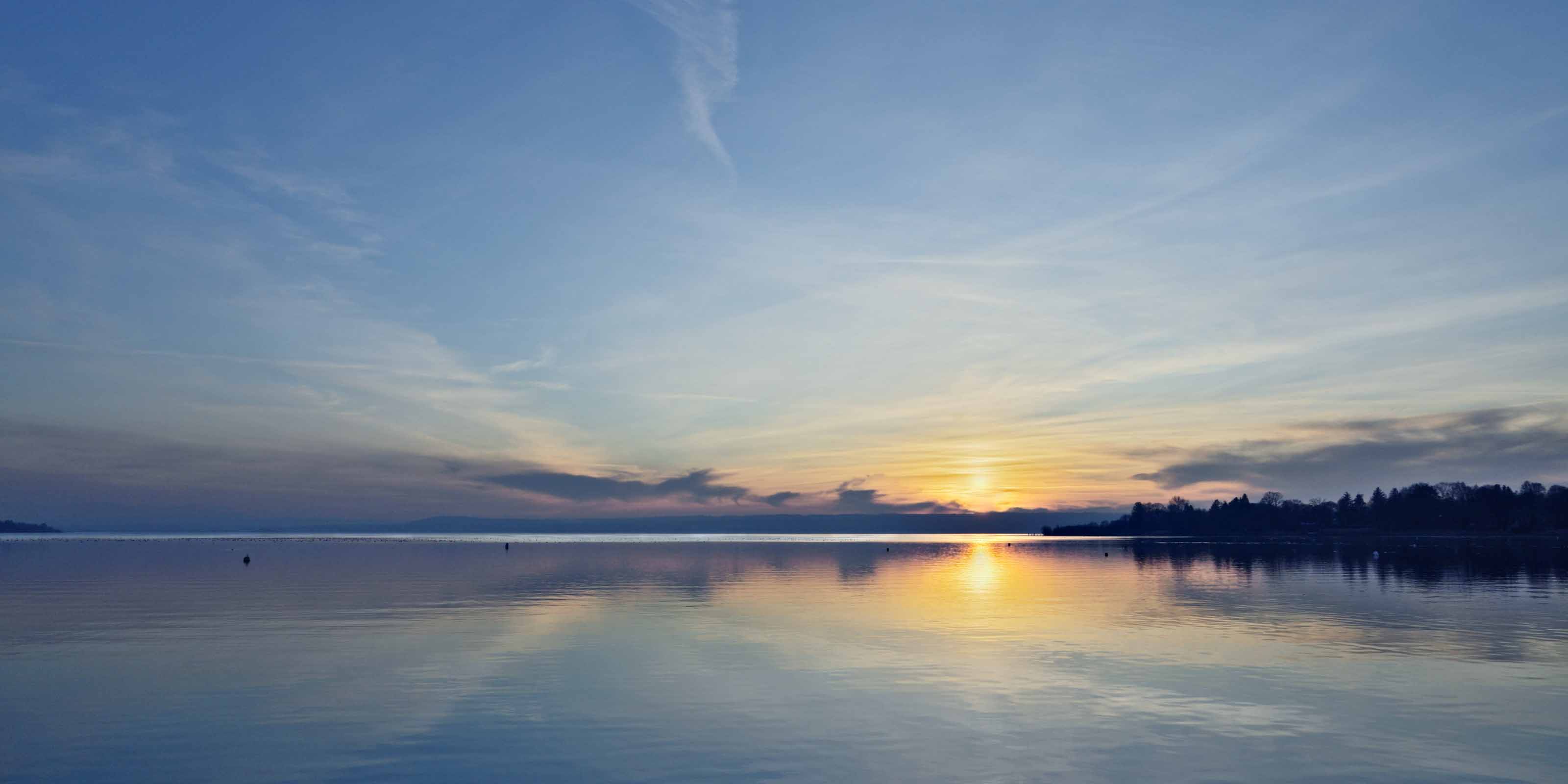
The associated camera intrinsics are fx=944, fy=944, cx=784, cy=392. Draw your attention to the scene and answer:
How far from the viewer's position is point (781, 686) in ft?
98.8

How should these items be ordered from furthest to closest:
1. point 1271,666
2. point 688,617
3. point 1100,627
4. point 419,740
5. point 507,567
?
point 507,567
point 688,617
point 1100,627
point 1271,666
point 419,740

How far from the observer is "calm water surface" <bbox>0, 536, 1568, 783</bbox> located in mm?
21047

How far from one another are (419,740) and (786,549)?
5944 inches

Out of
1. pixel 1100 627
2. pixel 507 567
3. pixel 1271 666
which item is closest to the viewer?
pixel 1271 666

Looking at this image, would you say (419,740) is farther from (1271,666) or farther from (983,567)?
(983,567)

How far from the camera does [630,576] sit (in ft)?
275

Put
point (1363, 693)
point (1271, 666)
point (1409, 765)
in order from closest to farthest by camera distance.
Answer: point (1409, 765) → point (1363, 693) → point (1271, 666)

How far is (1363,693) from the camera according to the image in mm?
28359

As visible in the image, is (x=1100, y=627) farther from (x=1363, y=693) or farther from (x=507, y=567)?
(x=507, y=567)

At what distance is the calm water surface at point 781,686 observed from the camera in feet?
69.1

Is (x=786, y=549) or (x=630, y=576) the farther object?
(x=786, y=549)

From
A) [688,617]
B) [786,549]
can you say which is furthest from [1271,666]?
[786,549]

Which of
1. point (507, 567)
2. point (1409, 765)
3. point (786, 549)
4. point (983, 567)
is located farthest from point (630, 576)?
point (786, 549)

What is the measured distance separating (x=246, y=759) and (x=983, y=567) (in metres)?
91.5
